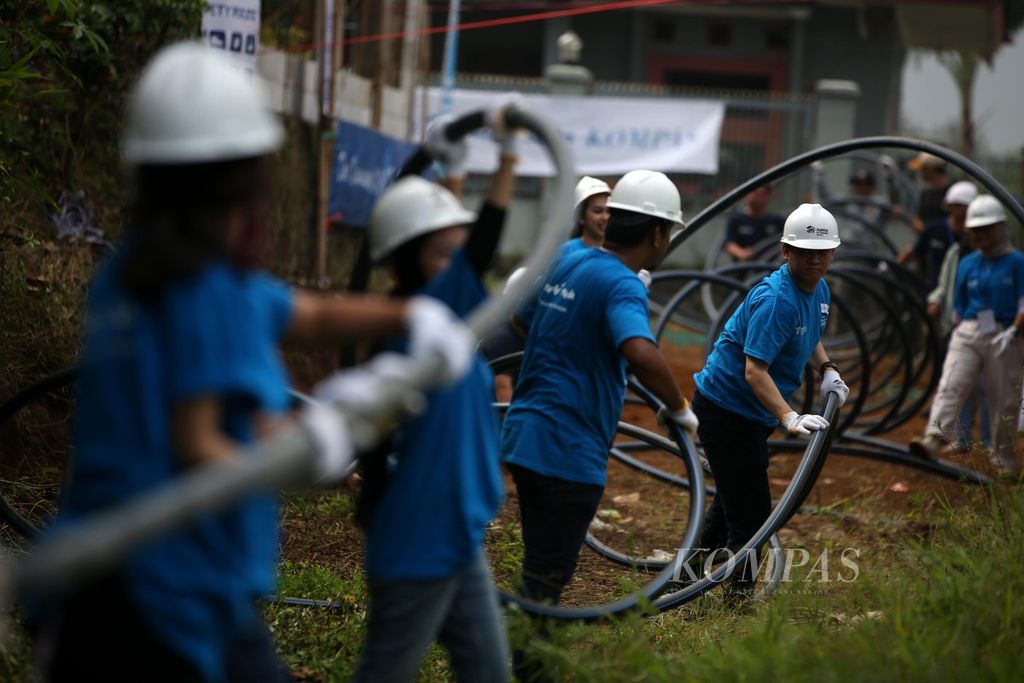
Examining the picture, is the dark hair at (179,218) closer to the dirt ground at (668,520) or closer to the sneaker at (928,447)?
the dirt ground at (668,520)

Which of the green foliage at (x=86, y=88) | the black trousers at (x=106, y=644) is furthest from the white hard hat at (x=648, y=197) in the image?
the green foliage at (x=86, y=88)

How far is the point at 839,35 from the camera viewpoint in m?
19.0

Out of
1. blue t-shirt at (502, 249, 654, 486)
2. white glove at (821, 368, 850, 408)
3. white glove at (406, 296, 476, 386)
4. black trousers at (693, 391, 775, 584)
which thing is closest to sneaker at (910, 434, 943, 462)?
white glove at (821, 368, 850, 408)

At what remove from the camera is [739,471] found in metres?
5.36

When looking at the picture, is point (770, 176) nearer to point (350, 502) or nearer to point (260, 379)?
point (350, 502)

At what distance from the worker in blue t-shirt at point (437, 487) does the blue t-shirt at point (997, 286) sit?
239 inches

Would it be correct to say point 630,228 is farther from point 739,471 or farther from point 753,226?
point 753,226

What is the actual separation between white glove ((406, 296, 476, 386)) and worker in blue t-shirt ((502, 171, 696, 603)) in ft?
4.28

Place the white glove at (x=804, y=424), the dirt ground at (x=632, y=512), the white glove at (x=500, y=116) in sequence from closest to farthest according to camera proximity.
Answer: the white glove at (x=500, y=116) → the white glove at (x=804, y=424) → the dirt ground at (x=632, y=512)

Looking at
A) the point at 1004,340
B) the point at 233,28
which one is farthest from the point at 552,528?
the point at 1004,340

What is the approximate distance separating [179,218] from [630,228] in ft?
7.26

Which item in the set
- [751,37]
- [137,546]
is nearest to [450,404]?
[137,546]

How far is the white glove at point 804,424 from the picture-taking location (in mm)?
5066

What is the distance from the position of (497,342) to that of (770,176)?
1.82 meters
